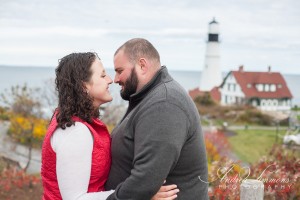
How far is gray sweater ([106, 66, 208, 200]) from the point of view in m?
3.14

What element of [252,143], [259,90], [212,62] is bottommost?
[259,90]

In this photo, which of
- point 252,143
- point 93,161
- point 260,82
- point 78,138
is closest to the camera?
point 78,138

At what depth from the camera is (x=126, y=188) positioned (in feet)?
10.6

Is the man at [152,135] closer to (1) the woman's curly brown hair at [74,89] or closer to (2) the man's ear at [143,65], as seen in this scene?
(2) the man's ear at [143,65]

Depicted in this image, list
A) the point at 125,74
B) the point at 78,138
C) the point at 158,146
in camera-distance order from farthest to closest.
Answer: the point at 125,74 < the point at 78,138 < the point at 158,146

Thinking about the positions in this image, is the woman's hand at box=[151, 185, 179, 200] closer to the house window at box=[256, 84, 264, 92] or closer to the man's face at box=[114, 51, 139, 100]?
the man's face at box=[114, 51, 139, 100]

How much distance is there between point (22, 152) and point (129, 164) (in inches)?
937

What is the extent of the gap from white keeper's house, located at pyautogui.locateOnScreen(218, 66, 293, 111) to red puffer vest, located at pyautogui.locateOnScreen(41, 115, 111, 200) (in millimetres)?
51133

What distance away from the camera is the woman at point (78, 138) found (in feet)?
10.6

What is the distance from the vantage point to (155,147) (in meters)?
3.13

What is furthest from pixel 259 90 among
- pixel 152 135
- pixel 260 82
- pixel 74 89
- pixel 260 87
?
pixel 152 135

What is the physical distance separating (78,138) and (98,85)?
0.50 m

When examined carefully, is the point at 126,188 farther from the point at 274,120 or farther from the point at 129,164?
the point at 274,120

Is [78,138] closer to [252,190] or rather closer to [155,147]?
[155,147]
